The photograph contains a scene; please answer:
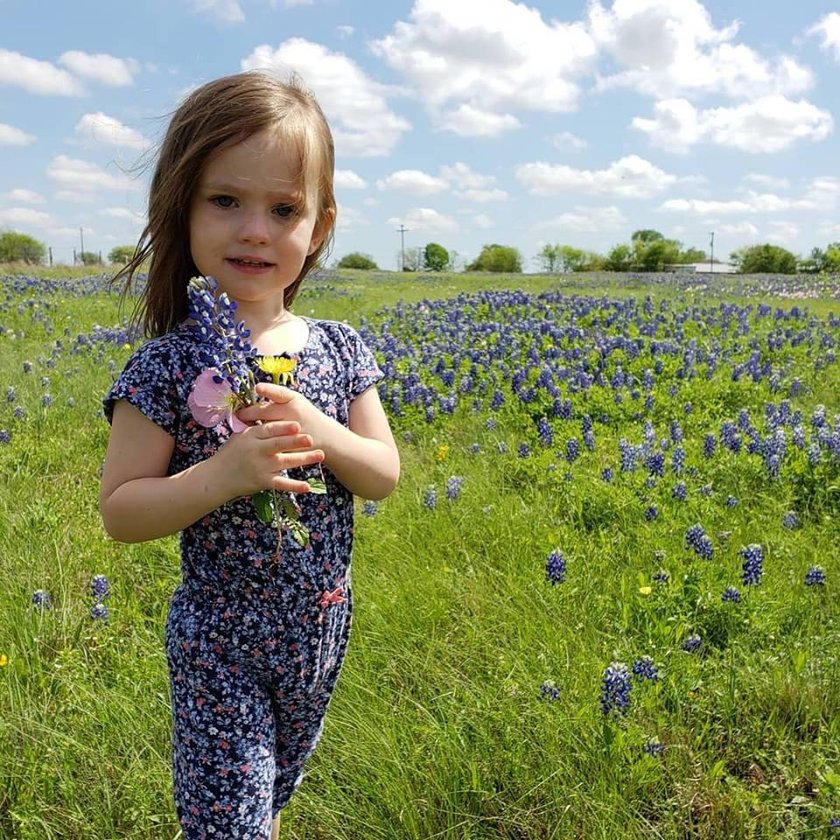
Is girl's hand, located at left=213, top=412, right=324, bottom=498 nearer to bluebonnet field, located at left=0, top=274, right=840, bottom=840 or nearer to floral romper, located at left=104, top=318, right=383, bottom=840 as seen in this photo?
floral romper, located at left=104, top=318, right=383, bottom=840

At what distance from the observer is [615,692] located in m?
2.46

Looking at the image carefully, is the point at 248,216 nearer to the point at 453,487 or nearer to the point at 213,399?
the point at 213,399

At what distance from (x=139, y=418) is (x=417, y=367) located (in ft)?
18.6

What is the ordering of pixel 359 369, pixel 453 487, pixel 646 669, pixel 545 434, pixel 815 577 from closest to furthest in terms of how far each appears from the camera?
pixel 359 369 < pixel 646 669 < pixel 815 577 < pixel 453 487 < pixel 545 434

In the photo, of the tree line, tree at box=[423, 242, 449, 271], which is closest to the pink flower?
the tree line

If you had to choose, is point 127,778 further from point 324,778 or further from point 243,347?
point 243,347

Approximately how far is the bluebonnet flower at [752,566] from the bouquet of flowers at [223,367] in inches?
91.3

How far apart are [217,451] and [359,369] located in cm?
52

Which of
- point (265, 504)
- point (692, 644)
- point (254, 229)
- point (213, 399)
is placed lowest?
point (692, 644)

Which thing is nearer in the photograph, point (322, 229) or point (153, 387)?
point (153, 387)

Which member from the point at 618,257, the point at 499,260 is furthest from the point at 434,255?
the point at 618,257

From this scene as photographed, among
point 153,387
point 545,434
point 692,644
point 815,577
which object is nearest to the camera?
point 153,387

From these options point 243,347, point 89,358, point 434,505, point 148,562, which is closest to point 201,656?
point 243,347

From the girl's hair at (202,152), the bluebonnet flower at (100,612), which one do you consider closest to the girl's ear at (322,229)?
the girl's hair at (202,152)
